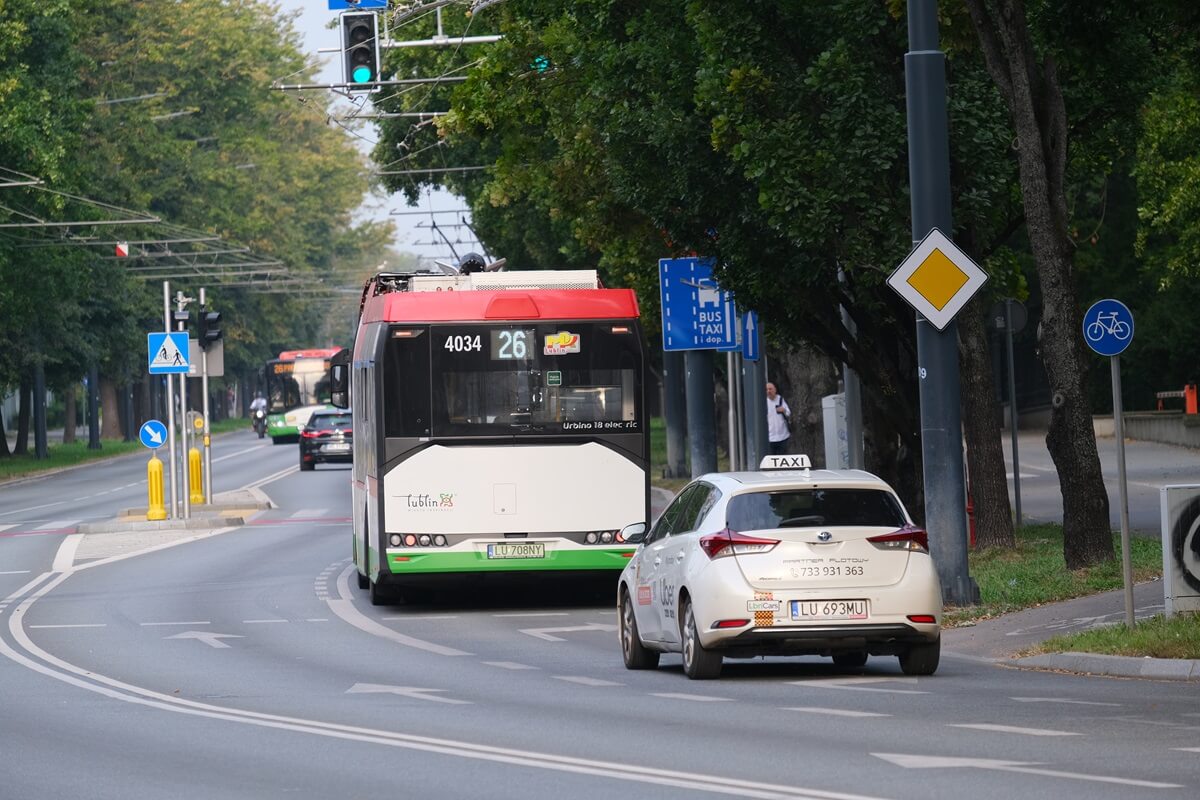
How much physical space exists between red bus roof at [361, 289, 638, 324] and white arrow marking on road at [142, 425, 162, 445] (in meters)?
17.0

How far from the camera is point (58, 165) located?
59375mm

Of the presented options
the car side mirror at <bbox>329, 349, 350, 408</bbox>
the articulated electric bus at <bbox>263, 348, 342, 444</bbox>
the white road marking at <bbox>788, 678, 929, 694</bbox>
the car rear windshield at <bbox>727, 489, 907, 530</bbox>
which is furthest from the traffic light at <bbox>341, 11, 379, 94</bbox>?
the articulated electric bus at <bbox>263, 348, 342, 444</bbox>

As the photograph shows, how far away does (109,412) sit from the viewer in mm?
103312

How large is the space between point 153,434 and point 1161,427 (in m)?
24.3

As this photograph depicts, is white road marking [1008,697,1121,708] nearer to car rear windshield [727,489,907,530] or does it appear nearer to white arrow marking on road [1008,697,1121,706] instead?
white arrow marking on road [1008,697,1121,706]

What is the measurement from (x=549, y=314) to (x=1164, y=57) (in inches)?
301

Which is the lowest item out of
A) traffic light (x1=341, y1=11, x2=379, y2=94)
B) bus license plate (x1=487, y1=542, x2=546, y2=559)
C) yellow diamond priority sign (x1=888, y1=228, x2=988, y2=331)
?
bus license plate (x1=487, y1=542, x2=546, y2=559)

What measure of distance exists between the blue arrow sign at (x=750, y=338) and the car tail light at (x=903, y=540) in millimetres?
14339

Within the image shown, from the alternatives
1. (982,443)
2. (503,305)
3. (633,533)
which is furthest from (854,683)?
(982,443)

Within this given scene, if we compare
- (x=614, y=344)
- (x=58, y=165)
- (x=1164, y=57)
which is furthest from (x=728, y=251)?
(x=58, y=165)

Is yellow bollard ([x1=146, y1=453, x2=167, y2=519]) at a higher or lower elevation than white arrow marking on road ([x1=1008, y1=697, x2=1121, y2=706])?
higher

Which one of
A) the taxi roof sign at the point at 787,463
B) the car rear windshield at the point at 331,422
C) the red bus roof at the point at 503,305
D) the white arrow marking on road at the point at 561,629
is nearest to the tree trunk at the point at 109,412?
the car rear windshield at the point at 331,422

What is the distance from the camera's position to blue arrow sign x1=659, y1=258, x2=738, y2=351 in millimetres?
30609

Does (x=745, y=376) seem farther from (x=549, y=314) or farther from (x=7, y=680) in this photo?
(x=7, y=680)
